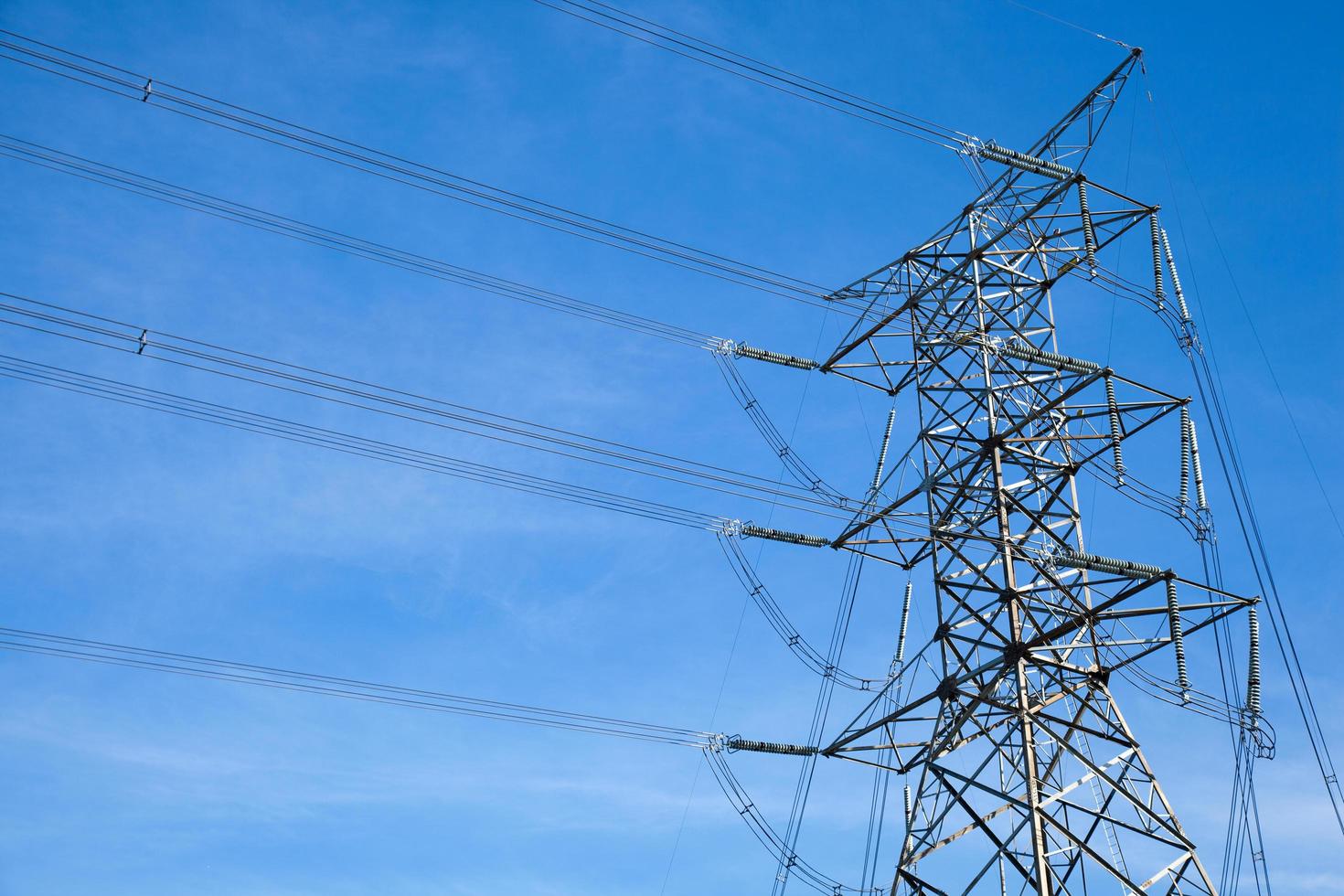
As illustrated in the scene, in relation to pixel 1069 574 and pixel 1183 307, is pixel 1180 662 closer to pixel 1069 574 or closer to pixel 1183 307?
pixel 1069 574

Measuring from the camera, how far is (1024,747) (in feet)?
75.7

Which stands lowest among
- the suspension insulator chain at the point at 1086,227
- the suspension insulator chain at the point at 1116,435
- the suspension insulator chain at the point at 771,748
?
the suspension insulator chain at the point at 771,748

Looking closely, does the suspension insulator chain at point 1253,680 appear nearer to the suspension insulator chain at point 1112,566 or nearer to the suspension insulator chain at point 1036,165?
the suspension insulator chain at point 1112,566

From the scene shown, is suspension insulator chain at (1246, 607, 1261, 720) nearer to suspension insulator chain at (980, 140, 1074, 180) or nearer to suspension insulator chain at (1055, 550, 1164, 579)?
suspension insulator chain at (1055, 550, 1164, 579)

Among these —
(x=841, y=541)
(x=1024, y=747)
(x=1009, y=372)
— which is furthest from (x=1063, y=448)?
(x=1024, y=747)

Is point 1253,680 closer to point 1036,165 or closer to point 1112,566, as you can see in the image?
point 1112,566

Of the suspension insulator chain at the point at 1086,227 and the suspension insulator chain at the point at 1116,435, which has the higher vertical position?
→ the suspension insulator chain at the point at 1086,227

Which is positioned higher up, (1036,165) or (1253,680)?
(1036,165)

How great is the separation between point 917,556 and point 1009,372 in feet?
14.4

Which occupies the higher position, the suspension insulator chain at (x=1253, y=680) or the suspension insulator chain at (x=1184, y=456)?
the suspension insulator chain at (x=1184, y=456)

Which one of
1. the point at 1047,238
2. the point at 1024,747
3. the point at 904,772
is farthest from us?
the point at 1047,238

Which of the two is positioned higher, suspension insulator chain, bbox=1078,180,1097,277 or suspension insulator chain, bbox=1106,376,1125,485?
suspension insulator chain, bbox=1078,180,1097,277

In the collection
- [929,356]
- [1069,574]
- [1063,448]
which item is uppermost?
[929,356]

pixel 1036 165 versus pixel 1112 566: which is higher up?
pixel 1036 165
